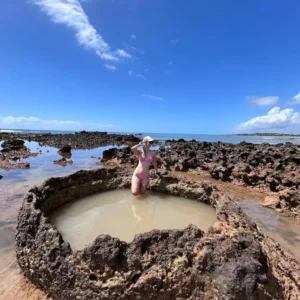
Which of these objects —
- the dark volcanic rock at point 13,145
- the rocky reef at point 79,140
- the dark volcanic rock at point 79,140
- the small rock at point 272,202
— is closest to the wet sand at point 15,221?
the small rock at point 272,202

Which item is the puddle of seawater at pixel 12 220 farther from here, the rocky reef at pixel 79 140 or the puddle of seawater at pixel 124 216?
the rocky reef at pixel 79 140

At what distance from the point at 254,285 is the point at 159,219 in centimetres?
192

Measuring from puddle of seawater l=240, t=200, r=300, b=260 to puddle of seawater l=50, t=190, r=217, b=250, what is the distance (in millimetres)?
1643

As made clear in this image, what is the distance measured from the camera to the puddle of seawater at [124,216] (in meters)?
3.53

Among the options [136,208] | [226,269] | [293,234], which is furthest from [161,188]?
[226,269]

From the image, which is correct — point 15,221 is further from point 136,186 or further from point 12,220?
point 136,186

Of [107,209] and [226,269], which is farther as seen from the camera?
[107,209]

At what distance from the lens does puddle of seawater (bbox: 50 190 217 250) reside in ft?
11.6

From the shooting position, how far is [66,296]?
258 cm

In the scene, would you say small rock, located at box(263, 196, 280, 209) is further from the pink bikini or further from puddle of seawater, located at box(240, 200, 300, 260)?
the pink bikini

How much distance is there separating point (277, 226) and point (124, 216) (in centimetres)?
349

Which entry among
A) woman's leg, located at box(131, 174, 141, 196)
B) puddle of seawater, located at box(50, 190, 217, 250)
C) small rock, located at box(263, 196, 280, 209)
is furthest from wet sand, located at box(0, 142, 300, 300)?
woman's leg, located at box(131, 174, 141, 196)

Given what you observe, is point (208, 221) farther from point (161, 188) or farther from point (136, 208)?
point (161, 188)

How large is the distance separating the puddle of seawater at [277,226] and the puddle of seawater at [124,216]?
164cm
